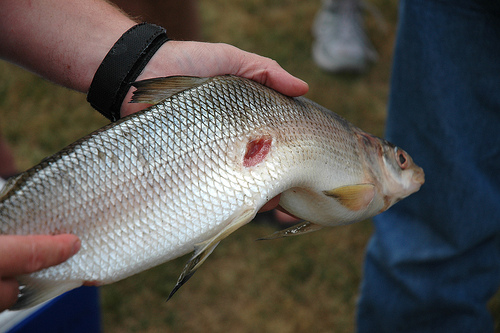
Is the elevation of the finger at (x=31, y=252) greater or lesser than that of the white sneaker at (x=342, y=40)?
greater

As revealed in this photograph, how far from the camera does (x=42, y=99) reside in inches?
175

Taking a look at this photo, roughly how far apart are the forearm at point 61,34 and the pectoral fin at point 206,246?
0.89 metres

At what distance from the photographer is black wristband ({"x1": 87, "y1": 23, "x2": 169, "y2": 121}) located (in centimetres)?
179

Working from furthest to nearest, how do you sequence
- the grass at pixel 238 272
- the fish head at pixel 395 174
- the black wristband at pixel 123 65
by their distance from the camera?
the grass at pixel 238 272
the fish head at pixel 395 174
the black wristband at pixel 123 65

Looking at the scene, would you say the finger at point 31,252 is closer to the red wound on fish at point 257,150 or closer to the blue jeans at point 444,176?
the red wound on fish at point 257,150

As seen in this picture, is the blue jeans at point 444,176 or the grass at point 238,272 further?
the grass at point 238,272

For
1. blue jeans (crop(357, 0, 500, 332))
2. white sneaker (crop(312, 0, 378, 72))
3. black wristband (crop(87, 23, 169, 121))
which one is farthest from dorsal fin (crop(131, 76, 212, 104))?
white sneaker (crop(312, 0, 378, 72))

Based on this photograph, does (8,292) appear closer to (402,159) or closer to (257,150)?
(257,150)

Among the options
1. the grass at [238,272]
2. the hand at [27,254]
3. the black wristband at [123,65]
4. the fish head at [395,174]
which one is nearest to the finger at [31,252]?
the hand at [27,254]

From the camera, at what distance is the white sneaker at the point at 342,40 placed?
4.73 metres

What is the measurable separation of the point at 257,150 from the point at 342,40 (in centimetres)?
350

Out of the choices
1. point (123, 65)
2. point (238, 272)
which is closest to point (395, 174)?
point (123, 65)

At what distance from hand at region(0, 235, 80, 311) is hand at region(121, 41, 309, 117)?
684mm

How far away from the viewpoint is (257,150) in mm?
1524
